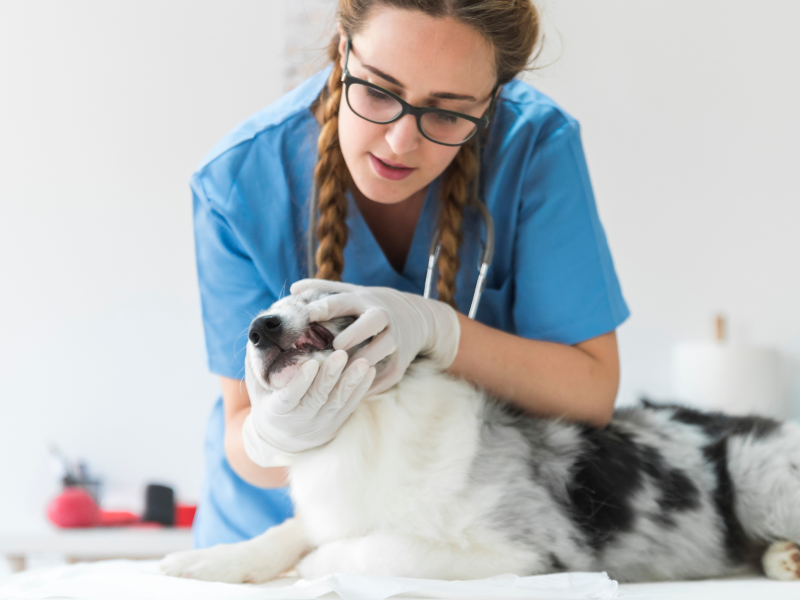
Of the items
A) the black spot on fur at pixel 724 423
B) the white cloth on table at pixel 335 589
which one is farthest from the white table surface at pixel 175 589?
the black spot on fur at pixel 724 423

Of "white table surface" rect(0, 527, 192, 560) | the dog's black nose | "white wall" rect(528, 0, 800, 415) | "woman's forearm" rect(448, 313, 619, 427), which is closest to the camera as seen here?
the dog's black nose

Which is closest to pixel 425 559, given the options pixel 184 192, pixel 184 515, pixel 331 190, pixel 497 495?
pixel 497 495

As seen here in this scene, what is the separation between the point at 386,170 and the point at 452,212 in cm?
21

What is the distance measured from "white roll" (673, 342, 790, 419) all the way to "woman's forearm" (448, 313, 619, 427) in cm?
151

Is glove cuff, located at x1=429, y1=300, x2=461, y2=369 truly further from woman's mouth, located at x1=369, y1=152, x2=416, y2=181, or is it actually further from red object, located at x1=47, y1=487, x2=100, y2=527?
red object, located at x1=47, y1=487, x2=100, y2=527

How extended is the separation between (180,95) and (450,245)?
6.89 feet

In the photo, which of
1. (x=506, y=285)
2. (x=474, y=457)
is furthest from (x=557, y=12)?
(x=474, y=457)

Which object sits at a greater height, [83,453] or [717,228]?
[717,228]

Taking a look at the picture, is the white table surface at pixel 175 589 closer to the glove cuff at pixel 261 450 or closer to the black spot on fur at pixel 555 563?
the black spot on fur at pixel 555 563

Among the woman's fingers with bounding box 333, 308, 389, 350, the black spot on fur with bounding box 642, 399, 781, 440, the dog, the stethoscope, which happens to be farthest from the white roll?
the woman's fingers with bounding box 333, 308, 389, 350

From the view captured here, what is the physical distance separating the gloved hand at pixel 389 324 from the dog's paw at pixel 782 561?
68 centimetres

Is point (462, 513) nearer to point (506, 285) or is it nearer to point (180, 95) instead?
point (506, 285)

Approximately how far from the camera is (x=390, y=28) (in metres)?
1.13

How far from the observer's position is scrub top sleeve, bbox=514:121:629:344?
1.40m
